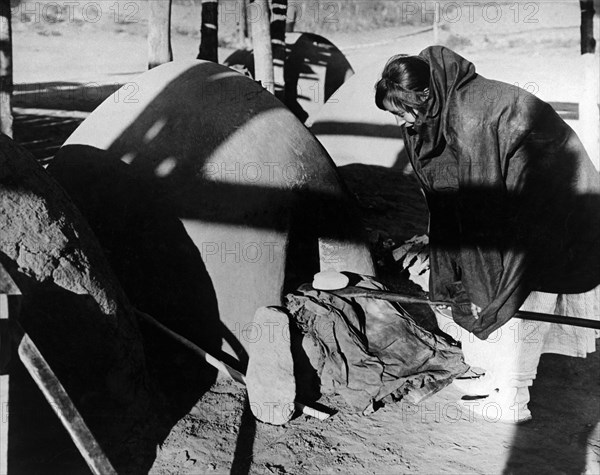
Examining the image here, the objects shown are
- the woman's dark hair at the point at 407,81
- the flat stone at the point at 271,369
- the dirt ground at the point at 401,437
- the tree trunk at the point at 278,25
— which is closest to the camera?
the woman's dark hair at the point at 407,81

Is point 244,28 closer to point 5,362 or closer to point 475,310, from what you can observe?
point 475,310

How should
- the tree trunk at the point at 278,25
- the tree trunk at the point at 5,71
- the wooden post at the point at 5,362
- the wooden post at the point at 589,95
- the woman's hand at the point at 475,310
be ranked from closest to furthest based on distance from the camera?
the wooden post at the point at 5,362
the woman's hand at the point at 475,310
the tree trunk at the point at 5,71
the wooden post at the point at 589,95
the tree trunk at the point at 278,25

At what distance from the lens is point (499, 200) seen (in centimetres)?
343

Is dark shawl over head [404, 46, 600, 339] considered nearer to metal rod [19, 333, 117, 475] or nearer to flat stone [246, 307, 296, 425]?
flat stone [246, 307, 296, 425]

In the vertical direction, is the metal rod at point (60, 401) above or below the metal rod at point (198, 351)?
above

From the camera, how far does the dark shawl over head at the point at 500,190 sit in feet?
11.1

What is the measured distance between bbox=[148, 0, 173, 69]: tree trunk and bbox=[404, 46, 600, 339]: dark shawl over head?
19.1ft

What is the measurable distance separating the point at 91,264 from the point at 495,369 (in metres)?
2.46

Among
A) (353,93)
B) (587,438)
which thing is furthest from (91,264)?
(353,93)

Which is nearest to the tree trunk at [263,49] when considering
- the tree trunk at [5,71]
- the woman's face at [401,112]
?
the tree trunk at [5,71]

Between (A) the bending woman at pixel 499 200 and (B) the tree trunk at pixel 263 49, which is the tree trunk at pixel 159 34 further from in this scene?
(A) the bending woman at pixel 499 200

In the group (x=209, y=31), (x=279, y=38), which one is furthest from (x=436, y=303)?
(x=279, y=38)

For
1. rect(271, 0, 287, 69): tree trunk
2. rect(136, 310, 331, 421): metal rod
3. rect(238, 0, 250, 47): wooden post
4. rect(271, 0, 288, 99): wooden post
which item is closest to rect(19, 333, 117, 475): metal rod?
rect(136, 310, 331, 421): metal rod

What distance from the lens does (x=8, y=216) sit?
316 cm
